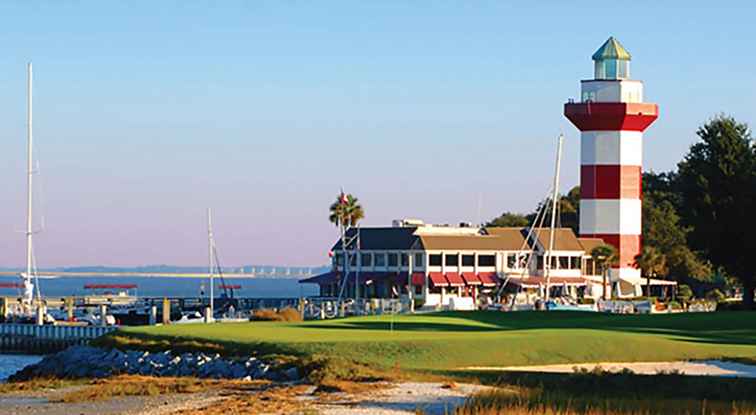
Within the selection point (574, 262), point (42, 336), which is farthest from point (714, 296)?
point (42, 336)

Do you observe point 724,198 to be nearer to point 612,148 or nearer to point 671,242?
point 612,148

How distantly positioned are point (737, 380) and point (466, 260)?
179ft

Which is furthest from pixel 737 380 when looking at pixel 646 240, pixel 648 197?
pixel 648 197

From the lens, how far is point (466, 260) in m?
Answer: 86.6

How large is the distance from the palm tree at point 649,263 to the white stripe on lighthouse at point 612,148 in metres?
6.55

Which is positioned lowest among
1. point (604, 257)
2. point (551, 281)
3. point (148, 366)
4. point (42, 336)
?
point (42, 336)

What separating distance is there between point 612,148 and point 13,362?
36.4 meters

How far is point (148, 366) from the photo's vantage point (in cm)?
4209

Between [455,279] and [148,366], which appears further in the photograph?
[455,279]

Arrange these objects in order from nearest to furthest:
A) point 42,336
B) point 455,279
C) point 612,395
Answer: point 612,395 < point 42,336 < point 455,279

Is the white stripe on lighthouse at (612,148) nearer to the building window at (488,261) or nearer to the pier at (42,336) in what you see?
the building window at (488,261)

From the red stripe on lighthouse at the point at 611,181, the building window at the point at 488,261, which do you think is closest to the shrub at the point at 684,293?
the red stripe on lighthouse at the point at 611,181

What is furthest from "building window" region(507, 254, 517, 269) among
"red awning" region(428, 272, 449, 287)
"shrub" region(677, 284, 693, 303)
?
"shrub" region(677, 284, 693, 303)

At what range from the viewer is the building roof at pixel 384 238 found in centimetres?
8638
